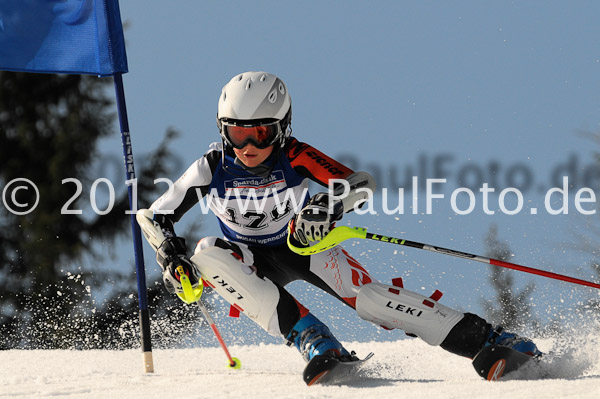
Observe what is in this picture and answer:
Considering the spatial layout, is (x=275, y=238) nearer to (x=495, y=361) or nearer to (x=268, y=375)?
(x=268, y=375)

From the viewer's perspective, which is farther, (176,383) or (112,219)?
(112,219)

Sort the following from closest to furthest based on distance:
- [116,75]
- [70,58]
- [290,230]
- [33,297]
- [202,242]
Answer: [290,230]
[202,242]
[116,75]
[70,58]
[33,297]

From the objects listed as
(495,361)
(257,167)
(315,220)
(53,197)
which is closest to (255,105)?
(257,167)

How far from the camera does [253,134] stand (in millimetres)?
4211

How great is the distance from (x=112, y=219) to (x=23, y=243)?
165cm

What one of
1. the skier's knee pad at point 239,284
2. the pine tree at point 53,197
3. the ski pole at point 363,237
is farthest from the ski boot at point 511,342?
the pine tree at point 53,197

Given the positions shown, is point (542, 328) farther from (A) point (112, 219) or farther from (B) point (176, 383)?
(A) point (112, 219)

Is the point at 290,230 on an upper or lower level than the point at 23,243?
upper

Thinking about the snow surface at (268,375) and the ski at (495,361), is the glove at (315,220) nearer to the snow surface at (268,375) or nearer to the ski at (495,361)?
the snow surface at (268,375)

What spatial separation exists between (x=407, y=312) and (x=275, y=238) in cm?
93

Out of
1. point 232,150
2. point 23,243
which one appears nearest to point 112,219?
point 23,243

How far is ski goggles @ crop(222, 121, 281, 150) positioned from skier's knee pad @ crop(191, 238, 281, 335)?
61cm

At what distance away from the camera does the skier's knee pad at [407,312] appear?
13.1ft

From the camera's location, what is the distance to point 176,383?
4168mm
